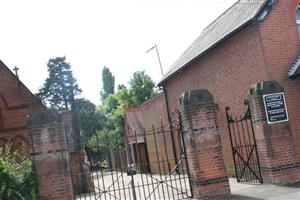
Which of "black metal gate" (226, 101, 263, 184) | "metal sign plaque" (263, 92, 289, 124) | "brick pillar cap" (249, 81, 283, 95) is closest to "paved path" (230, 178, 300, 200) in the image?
"black metal gate" (226, 101, 263, 184)

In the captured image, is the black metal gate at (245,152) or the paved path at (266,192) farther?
the black metal gate at (245,152)

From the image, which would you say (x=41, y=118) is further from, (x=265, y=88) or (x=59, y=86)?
(x=59, y=86)

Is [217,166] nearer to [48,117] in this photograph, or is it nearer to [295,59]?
[48,117]

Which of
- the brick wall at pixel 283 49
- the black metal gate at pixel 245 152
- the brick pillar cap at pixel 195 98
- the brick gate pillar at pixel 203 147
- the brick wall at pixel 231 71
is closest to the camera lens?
the brick gate pillar at pixel 203 147

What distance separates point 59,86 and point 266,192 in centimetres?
4577

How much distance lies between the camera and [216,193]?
11055mm

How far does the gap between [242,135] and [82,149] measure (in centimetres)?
1045

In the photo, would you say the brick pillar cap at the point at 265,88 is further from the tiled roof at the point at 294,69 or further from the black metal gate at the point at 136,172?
the tiled roof at the point at 294,69

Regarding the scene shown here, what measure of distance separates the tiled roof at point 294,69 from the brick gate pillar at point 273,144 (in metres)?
2.85

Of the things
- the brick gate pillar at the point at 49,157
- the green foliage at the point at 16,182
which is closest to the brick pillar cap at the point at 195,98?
the brick gate pillar at the point at 49,157

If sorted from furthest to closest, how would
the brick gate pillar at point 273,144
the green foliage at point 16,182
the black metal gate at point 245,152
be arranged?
the black metal gate at point 245,152 → the brick gate pillar at point 273,144 → the green foliage at point 16,182

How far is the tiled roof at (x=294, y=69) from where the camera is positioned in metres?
14.6

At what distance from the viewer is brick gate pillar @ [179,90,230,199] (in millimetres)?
11031

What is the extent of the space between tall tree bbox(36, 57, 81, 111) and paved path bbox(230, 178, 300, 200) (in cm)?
4288
